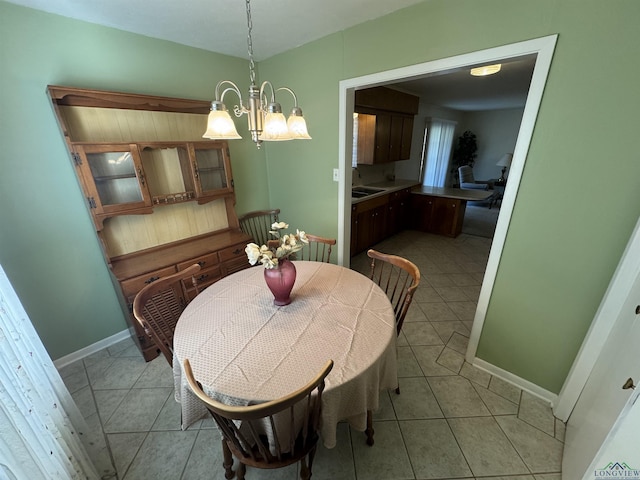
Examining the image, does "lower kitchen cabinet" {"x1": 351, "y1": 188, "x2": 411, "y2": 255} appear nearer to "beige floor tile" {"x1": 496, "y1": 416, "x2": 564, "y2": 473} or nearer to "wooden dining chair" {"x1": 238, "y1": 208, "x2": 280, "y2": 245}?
"wooden dining chair" {"x1": 238, "y1": 208, "x2": 280, "y2": 245}

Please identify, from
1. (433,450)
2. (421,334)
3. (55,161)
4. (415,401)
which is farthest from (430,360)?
(55,161)

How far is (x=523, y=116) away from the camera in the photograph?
4.47 feet

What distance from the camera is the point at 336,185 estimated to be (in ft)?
8.11

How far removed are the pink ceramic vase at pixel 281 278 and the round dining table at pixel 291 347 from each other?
10 centimetres

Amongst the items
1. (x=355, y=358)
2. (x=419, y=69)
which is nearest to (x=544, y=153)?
(x=419, y=69)

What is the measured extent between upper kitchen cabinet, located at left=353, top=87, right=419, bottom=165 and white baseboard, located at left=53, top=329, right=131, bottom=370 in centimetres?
377

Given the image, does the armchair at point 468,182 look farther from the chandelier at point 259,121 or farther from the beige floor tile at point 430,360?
the chandelier at point 259,121

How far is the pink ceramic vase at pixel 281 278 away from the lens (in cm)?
133

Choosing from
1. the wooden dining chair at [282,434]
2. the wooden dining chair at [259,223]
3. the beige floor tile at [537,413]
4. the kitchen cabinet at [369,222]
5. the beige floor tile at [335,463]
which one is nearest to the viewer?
the wooden dining chair at [282,434]

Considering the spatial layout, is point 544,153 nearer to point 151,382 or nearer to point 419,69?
point 419,69

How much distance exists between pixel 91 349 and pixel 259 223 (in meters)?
1.92

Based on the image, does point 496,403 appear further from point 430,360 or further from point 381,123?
point 381,123

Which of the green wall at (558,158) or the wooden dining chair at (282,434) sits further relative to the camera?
the green wall at (558,158)

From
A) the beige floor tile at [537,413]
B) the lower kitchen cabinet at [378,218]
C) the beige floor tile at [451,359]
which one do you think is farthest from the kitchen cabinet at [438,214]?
the beige floor tile at [537,413]
